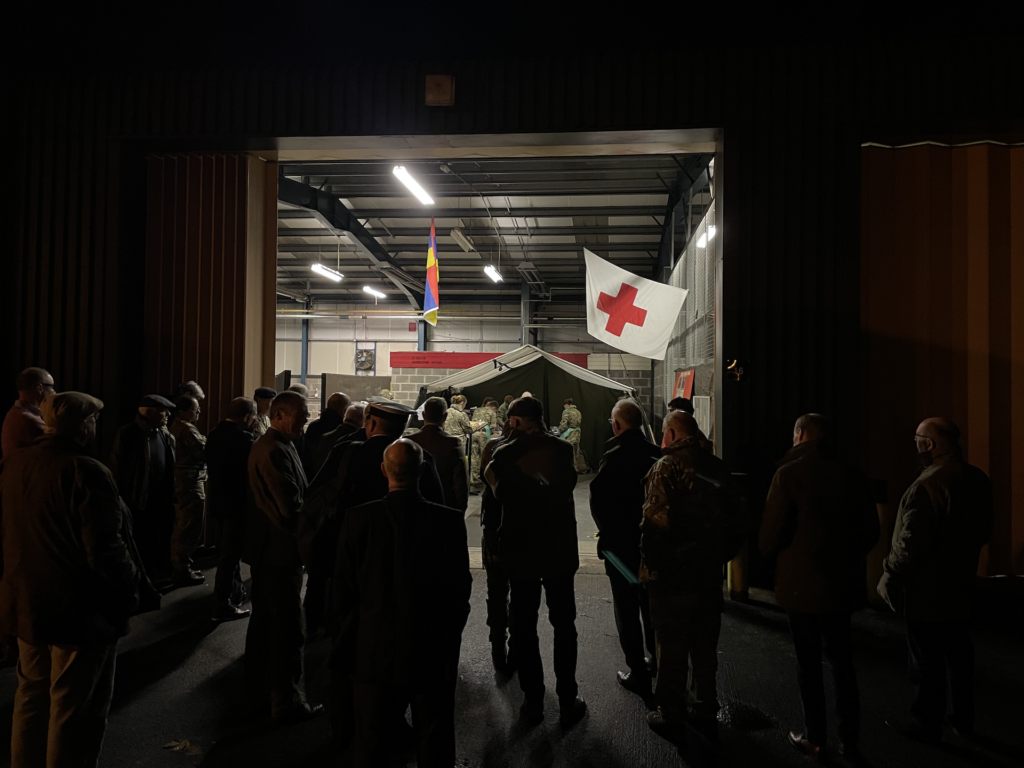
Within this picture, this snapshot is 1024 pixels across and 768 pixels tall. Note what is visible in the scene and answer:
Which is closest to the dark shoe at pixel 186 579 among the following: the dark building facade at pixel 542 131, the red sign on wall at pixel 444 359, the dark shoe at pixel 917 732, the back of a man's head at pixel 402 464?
the dark building facade at pixel 542 131

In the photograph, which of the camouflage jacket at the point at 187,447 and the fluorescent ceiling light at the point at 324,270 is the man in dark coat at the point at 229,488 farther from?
the fluorescent ceiling light at the point at 324,270

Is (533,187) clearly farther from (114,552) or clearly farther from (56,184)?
(114,552)

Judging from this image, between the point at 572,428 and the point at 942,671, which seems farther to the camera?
the point at 572,428

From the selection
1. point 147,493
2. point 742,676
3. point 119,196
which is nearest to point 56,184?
point 119,196

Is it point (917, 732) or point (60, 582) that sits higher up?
point (60, 582)

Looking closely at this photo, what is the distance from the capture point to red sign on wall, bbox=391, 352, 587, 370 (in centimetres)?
1528

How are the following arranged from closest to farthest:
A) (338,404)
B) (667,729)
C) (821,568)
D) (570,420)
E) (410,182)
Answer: (821,568) → (667,729) → (338,404) → (410,182) → (570,420)

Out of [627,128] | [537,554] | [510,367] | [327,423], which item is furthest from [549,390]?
[537,554]

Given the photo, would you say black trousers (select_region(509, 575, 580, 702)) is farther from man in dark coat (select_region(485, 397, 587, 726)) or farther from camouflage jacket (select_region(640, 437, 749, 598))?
camouflage jacket (select_region(640, 437, 749, 598))

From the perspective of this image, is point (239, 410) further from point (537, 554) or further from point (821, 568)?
point (821, 568)

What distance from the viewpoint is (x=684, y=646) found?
246 cm

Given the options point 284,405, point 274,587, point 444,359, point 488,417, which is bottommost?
point 274,587

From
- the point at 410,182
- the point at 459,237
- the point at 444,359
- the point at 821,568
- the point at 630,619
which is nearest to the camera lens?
the point at 821,568

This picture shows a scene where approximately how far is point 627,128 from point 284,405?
318 centimetres
